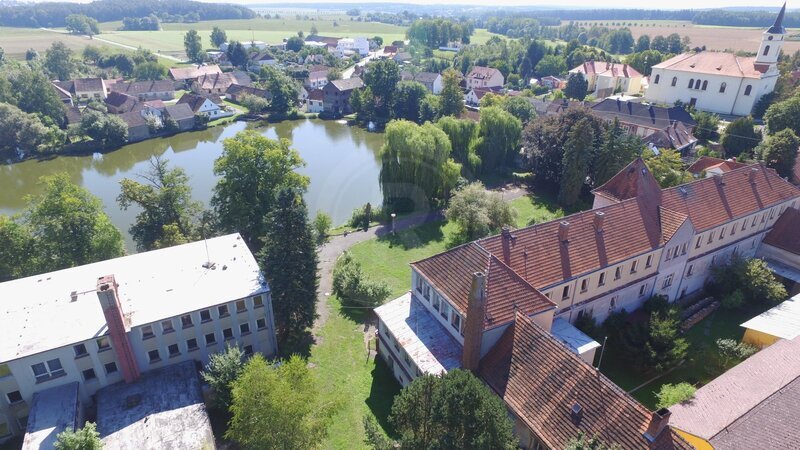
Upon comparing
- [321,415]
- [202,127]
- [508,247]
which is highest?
[508,247]

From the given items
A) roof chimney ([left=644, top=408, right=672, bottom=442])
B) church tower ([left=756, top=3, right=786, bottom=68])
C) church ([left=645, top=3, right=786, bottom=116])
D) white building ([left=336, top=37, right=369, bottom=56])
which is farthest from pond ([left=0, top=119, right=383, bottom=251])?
white building ([left=336, top=37, right=369, bottom=56])

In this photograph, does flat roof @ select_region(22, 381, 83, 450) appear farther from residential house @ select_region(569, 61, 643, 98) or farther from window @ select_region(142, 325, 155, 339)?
residential house @ select_region(569, 61, 643, 98)

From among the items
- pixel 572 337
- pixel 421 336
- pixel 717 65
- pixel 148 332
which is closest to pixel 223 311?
pixel 148 332

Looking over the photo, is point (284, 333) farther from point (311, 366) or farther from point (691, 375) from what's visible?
point (691, 375)

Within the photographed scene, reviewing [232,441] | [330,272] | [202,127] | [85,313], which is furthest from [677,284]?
[202,127]

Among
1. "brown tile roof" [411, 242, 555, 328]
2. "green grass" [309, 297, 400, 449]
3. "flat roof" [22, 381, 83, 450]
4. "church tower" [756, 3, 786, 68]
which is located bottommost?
"green grass" [309, 297, 400, 449]
